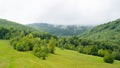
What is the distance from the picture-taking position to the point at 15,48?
150 m

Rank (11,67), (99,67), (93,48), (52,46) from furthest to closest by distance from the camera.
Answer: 1. (93,48)
2. (52,46)
3. (99,67)
4. (11,67)

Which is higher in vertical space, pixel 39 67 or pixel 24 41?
pixel 24 41

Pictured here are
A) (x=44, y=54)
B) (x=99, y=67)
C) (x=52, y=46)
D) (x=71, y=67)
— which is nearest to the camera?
(x=71, y=67)

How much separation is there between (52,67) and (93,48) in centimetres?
10421

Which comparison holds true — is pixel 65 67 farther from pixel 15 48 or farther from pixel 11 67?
pixel 15 48

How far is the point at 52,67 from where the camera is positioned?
9862 centimetres

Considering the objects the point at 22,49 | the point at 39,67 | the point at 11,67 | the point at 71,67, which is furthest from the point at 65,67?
the point at 22,49

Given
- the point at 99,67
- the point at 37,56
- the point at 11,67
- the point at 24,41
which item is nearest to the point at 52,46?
the point at 24,41

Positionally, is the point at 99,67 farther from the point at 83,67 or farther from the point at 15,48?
the point at 15,48

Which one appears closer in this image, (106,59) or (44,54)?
(44,54)

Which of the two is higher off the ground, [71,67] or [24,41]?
[24,41]

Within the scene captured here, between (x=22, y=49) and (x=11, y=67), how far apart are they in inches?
2242

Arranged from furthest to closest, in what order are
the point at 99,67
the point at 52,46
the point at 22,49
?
the point at 52,46 → the point at 22,49 → the point at 99,67

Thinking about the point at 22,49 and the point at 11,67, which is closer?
the point at 11,67
